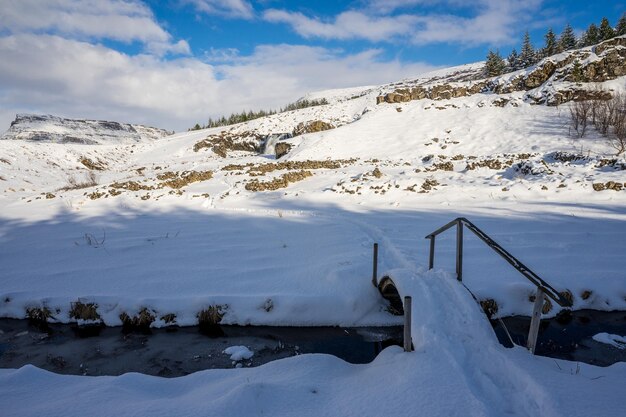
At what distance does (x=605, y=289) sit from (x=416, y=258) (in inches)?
150

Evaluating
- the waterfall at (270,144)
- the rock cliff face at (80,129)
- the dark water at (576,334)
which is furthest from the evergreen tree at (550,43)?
the rock cliff face at (80,129)

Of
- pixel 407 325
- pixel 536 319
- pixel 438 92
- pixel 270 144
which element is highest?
pixel 438 92

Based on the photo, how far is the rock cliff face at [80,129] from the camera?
3153 inches

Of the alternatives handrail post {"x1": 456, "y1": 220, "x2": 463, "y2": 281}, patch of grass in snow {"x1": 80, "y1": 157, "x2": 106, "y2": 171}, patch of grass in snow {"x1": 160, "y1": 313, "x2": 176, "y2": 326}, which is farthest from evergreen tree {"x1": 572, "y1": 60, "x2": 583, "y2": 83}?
patch of grass in snow {"x1": 80, "y1": 157, "x2": 106, "y2": 171}

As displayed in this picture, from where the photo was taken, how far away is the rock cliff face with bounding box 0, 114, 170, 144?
80094mm

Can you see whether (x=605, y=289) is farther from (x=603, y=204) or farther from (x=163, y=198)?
(x=163, y=198)

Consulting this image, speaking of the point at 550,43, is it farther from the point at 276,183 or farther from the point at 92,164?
the point at 92,164

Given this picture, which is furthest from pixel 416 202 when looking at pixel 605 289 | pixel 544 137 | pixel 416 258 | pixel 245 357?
pixel 544 137

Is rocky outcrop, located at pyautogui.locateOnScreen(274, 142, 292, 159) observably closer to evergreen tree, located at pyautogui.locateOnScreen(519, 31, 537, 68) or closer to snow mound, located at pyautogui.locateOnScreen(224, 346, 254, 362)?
snow mound, located at pyautogui.locateOnScreen(224, 346, 254, 362)

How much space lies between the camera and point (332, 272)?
7.16m

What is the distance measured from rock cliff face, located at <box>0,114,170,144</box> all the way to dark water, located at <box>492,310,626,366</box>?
88.3 meters

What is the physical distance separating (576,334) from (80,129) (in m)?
121

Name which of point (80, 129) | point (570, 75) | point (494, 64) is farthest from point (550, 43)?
point (80, 129)

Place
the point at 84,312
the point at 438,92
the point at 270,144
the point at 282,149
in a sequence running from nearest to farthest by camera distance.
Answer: the point at 84,312
the point at 282,149
the point at 270,144
the point at 438,92
